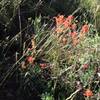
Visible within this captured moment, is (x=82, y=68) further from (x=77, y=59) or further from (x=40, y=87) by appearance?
(x=40, y=87)

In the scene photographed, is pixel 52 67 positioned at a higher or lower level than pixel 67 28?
lower

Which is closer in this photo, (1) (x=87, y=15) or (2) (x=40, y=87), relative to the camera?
(2) (x=40, y=87)

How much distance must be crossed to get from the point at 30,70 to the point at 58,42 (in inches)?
17.2

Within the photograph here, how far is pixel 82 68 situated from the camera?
3801 millimetres

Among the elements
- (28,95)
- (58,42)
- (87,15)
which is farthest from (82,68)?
(87,15)

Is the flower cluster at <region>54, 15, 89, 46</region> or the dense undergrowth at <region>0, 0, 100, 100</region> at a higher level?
the flower cluster at <region>54, 15, 89, 46</region>

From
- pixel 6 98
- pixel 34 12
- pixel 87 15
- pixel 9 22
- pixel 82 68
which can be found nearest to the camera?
pixel 6 98

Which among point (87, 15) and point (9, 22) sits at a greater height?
point (9, 22)

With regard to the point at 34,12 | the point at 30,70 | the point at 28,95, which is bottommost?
the point at 28,95

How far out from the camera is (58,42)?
12.4 feet

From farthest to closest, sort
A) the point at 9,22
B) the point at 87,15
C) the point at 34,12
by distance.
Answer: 1. the point at 87,15
2. the point at 34,12
3. the point at 9,22

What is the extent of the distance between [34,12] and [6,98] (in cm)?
156

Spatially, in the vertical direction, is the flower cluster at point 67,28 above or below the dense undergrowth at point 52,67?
above

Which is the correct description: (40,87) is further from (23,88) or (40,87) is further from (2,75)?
(2,75)
